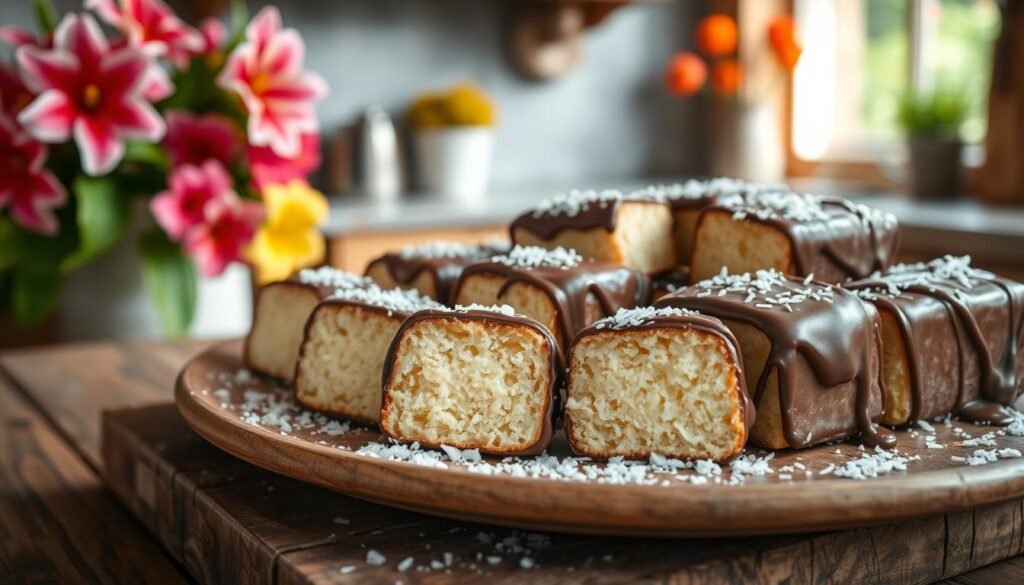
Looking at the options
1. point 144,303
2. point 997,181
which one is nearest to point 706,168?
point 997,181

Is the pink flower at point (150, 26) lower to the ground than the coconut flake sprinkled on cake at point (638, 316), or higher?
higher

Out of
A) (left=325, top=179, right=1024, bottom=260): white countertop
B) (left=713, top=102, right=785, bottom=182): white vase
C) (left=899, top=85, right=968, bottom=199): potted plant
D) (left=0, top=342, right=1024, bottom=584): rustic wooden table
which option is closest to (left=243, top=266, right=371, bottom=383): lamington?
(left=0, top=342, right=1024, bottom=584): rustic wooden table

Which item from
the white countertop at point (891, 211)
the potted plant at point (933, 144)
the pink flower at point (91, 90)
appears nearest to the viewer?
the pink flower at point (91, 90)

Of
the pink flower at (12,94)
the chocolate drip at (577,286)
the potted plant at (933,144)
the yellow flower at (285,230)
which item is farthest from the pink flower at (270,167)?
the potted plant at (933,144)

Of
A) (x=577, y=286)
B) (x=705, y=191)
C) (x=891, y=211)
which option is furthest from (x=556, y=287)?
(x=891, y=211)

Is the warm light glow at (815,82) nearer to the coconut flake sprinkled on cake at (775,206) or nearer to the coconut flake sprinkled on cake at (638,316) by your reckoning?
the coconut flake sprinkled on cake at (775,206)

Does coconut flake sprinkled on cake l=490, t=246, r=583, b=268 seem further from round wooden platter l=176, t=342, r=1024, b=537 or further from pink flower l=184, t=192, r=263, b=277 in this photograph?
pink flower l=184, t=192, r=263, b=277
